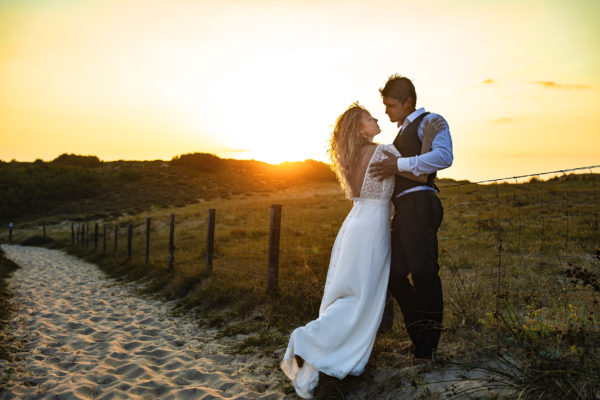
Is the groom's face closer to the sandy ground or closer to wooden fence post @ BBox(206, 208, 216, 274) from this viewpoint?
the sandy ground

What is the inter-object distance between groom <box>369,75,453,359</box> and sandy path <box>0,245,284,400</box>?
1276 millimetres

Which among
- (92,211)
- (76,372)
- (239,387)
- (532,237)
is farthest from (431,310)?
(92,211)

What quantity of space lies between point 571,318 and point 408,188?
1.60 metres

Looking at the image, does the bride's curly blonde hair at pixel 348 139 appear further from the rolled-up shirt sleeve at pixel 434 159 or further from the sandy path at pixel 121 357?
the sandy path at pixel 121 357

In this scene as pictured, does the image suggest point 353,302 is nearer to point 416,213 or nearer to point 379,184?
point 416,213

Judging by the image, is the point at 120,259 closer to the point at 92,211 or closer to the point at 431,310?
the point at 431,310

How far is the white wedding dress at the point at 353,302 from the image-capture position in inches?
113

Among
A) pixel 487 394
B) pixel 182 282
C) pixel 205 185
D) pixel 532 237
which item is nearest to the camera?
pixel 487 394

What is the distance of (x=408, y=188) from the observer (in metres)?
2.97

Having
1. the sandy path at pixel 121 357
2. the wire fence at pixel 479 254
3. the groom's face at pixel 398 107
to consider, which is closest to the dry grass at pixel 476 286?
the wire fence at pixel 479 254

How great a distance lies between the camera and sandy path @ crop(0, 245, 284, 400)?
338 centimetres

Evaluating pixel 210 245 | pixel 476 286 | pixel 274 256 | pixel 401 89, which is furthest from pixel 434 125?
pixel 210 245

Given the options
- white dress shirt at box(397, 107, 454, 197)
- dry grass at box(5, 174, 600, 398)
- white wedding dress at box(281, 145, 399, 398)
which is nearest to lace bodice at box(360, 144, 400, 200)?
white wedding dress at box(281, 145, 399, 398)

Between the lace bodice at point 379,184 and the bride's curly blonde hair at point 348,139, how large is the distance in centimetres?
16
